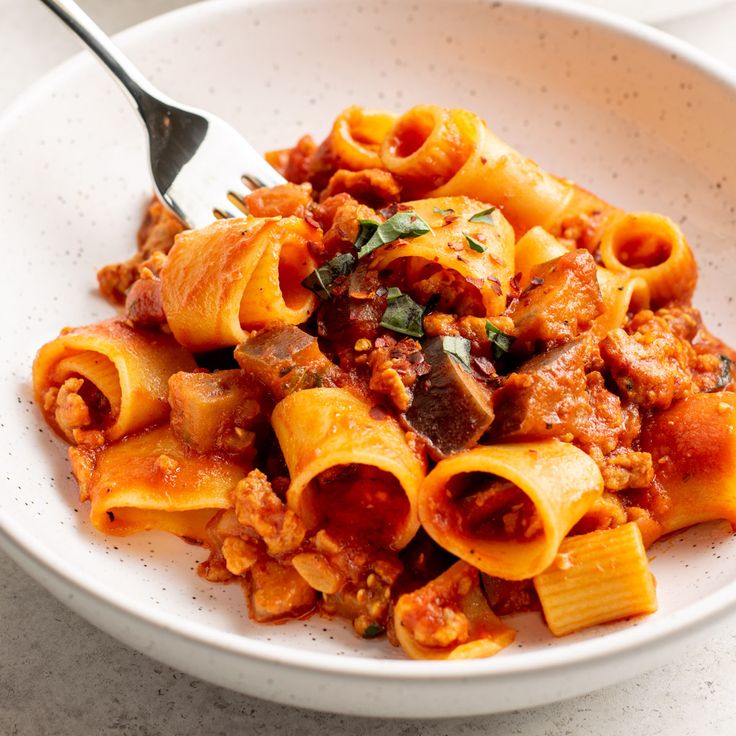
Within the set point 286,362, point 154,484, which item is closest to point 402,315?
point 286,362

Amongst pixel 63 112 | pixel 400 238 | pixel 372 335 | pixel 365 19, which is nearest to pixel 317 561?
pixel 372 335

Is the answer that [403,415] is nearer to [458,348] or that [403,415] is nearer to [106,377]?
[458,348]

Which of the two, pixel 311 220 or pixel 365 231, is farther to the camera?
pixel 311 220

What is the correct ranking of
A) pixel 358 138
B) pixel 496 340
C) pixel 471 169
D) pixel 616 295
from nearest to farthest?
pixel 496 340 < pixel 616 295 < pixel 471 169 < pixel 358 138

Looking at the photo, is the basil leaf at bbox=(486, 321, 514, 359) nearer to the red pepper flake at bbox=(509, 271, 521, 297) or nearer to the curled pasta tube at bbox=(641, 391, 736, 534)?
the red pepper flake at bbox=(509, 271, 521, 297)

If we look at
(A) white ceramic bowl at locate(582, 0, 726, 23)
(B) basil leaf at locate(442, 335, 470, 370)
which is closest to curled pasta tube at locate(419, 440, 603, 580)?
(B) basil leaf at locate(442, 335, 470, 370)

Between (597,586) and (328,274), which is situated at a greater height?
(328,274)

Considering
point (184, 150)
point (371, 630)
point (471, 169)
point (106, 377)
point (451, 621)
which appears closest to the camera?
point (451, 621)
